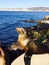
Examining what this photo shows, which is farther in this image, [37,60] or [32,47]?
[32,47]

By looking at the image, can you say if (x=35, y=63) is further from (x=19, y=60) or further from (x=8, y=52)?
(x=8, y=52)

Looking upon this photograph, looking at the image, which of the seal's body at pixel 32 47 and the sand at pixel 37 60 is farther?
the seal's body at pixel 32 47

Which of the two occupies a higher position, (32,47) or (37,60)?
(37,60)

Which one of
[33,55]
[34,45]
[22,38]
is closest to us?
[33,55]

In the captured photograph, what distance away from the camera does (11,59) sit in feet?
49.6

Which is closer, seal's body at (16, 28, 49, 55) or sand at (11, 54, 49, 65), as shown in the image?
sand at (11, 54, 49, 65)

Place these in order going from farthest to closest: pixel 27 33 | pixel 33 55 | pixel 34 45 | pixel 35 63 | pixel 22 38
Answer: pixel 27 33
pixel 22 38
pixel 34 45
pixel 33 55
pixel 35 63

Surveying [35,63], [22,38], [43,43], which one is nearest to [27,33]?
[22,38]

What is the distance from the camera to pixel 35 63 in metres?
13.5

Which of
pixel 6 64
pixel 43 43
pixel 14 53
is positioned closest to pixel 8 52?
pixel 14 53

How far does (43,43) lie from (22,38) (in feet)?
6.15

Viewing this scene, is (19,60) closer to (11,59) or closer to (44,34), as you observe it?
(11,59)

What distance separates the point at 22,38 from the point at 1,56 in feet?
9.72

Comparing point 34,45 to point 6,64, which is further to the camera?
point 34,45
